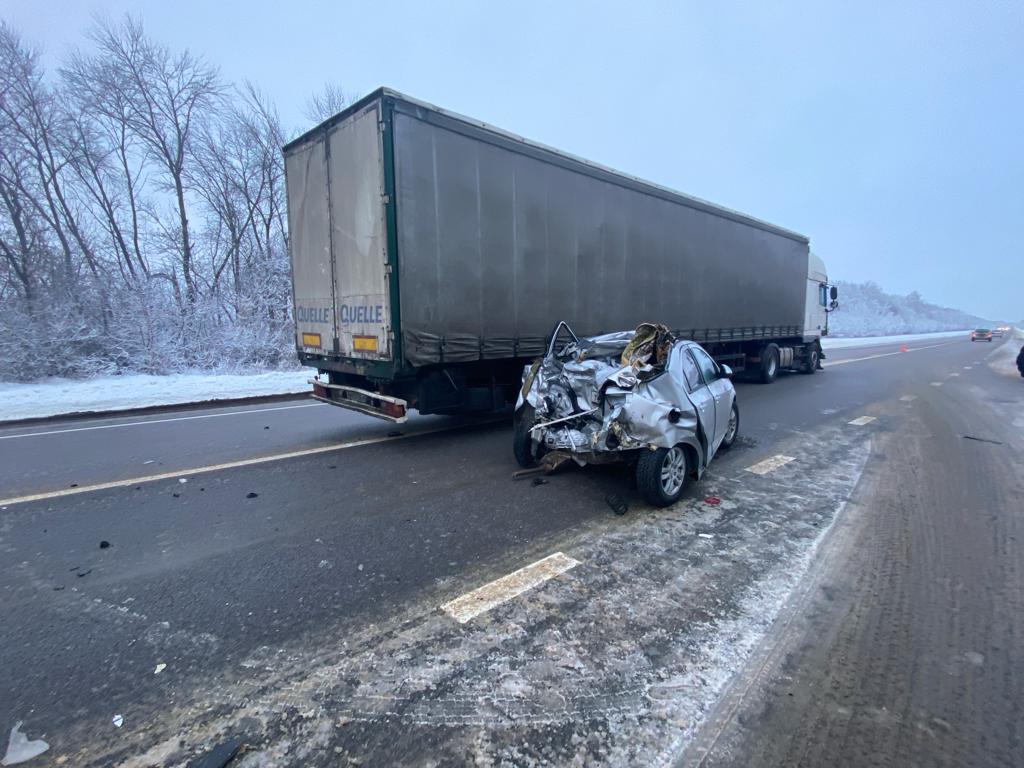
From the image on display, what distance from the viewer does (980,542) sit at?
426 cm

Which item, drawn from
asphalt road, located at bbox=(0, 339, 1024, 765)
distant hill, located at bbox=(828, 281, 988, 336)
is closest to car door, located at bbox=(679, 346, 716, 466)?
asphalt road, located at bbox=(0, 339, 1024, 765)

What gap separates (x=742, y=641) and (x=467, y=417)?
22.3ft

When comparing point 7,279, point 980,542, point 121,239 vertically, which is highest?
point 121,239

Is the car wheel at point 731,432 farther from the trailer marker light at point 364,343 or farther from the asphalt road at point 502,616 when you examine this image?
the trailer marker light at point 364,343

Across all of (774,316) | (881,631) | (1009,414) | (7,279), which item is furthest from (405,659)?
(7,279)

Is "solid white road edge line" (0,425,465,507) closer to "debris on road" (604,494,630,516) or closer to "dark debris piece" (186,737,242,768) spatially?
"debris on road" (604,494,630,516)

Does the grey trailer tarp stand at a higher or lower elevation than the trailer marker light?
higher

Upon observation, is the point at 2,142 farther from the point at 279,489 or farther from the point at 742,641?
the point at 742,641

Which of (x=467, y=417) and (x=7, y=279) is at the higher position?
(x=7, y=279)

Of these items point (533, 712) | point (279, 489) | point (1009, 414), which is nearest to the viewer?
point (533, 712)

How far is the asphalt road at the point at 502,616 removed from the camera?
2232 mm

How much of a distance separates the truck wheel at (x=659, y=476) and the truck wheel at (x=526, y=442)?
4.47 feet

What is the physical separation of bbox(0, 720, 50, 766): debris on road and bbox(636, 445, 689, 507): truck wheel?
4.14m

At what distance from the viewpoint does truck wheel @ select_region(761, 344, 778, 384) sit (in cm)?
1510
